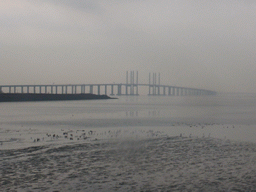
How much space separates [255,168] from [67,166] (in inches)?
198

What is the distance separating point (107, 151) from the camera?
37.0 ft

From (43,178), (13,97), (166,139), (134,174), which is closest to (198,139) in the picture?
(166,139)

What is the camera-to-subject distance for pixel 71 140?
13867mm

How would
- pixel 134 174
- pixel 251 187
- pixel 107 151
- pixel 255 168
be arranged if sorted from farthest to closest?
pixel 107 151 < pixel 255 168 < pixel 134 174 < pixel 251 187

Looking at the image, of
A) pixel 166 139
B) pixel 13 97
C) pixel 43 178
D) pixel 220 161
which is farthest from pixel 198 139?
pixel 13 97

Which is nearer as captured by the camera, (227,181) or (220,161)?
(227,181)

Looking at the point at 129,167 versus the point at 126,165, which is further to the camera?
the point at 126,165

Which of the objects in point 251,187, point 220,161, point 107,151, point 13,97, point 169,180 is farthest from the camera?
point 13,97

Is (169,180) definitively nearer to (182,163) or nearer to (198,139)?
(182,163)

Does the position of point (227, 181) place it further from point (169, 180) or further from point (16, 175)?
point (16, 175)

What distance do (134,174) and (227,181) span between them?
2.22 metres

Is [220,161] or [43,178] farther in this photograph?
[220,161]

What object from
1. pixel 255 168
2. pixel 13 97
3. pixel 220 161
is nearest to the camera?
pixel 255 168

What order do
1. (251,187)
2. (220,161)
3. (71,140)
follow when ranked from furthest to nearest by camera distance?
(71,140) < (220,161) < (251,187)
